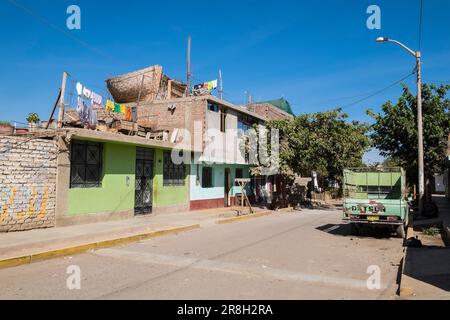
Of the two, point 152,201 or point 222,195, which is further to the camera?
point 222,195

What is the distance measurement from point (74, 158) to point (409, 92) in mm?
17756

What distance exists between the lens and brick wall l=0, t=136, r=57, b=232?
11281mm

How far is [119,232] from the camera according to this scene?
12430 millimetres

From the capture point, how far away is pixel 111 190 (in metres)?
15.3

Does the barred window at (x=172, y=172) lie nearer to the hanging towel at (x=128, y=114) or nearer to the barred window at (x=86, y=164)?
the hanging towel at (x=128, y=114)

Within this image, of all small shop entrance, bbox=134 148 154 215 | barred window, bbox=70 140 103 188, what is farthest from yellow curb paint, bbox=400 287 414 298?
small shop entrance, bbox=134 148 154 215

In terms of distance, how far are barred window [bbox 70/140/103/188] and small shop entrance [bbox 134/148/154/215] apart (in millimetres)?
2518

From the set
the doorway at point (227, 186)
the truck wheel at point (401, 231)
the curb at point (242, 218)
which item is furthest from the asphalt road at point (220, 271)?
the doorway at point (227, 186)

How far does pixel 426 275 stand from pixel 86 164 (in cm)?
1196

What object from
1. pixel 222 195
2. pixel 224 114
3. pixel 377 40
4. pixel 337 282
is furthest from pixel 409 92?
pixel 337 282

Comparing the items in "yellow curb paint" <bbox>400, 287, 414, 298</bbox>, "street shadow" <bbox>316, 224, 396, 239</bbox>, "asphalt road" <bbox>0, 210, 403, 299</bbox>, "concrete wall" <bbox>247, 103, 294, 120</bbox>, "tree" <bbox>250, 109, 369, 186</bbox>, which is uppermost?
"concrete wall" <bbox>247, 103, 294, 120</bbox>

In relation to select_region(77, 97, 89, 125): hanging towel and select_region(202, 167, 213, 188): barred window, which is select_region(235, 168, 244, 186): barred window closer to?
select_region(202, 167, 213, 188): barred window

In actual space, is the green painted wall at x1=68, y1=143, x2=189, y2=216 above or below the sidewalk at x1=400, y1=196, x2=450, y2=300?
above
